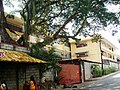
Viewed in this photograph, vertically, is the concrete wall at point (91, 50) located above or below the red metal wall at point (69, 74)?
above

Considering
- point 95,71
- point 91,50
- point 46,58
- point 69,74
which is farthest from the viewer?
point 91,50

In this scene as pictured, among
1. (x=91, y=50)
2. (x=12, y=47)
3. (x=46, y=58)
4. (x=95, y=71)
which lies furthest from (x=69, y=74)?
(x=91, y=50)

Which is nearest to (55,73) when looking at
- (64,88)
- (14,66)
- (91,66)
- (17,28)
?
(64,88)

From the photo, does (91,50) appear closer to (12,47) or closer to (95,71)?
(95,71)

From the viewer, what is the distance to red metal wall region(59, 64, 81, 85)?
27053mm

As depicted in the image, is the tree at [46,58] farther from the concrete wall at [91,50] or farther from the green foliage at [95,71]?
the concrete wall at [91,50]

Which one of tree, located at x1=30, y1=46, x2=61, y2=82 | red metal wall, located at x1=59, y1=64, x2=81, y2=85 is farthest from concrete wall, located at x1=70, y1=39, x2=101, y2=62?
tree, located at x1=30, y1=46, x2=61, y2=82

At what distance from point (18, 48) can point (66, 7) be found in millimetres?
6059

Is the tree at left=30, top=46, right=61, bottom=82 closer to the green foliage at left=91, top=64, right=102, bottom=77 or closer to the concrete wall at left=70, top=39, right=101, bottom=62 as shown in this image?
the green foliage at left=91, top=64, right=102, bottom=77

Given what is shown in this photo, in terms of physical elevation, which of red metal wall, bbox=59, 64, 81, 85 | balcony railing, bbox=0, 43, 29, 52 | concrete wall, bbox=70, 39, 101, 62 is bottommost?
red metal wall, bbox=59, 64, 81, 85

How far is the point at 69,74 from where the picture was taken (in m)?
27.8

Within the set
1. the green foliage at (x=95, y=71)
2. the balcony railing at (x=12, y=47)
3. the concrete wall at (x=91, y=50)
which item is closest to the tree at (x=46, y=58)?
the balcony railing at (x=12, y=47)

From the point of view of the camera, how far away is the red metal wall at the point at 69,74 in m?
27.1

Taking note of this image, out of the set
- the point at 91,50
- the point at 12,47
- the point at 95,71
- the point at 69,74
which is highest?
the point at 91,50
